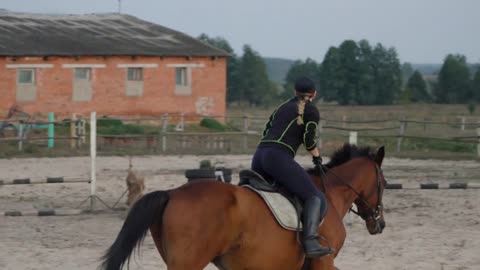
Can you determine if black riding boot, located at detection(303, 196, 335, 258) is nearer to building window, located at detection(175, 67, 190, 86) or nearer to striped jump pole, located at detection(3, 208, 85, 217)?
striped jump pole, located at detection(3, 208, 85, 217)

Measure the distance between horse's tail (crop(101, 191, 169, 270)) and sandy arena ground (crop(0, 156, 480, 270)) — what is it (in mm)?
3109

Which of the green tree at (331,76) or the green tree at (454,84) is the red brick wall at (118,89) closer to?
the green tree at (331,76)

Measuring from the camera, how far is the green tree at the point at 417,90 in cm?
6438

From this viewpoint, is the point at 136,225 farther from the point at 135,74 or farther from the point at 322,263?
the point at 135,74

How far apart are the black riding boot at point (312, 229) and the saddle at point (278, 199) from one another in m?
0.08

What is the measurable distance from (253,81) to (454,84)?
48.7ft

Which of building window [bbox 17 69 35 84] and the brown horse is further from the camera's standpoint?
building window [bbox 17 69 35 84]

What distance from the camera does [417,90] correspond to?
6538 cm

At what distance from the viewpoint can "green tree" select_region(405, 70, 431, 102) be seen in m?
64.4

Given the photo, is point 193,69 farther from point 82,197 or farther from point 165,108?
point 82,197

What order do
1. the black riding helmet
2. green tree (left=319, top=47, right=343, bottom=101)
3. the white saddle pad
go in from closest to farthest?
the white saddle pad
the black riding helmet
green tree (left=319, top=47, right=343, bottom=101)

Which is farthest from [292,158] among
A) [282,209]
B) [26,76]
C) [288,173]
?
[26,76]

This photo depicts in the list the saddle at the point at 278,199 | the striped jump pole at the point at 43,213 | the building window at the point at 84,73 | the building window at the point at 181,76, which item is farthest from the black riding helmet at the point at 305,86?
the building window at the point at 181,76

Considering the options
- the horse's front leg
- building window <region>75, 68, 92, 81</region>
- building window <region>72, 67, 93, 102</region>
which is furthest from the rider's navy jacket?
building window <region>75, 68, 92, 81</region>
